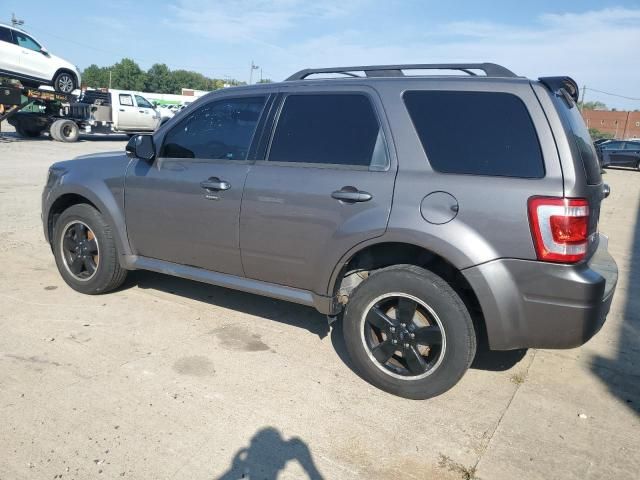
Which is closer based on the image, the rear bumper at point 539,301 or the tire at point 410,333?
the rear bumper at point 539,301

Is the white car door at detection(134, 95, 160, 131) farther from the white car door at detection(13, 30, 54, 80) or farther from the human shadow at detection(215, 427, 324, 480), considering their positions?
the human shadow at detection(215, 427, 324, 480)

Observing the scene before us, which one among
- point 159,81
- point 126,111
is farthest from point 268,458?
point 159,81

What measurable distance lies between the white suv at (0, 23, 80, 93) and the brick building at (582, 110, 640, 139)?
67.8 meters

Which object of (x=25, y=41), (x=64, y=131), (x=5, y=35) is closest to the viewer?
(x=5, y=35)

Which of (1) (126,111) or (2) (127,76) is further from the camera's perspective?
(2) (127,76)

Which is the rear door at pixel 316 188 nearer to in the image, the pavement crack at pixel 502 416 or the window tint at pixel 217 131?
the window tint at pixel 217 131

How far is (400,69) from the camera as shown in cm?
351

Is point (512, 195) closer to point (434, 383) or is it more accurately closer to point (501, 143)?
point (501, 143)

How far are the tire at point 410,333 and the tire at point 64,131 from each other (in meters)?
20.4

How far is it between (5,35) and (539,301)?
19.8m

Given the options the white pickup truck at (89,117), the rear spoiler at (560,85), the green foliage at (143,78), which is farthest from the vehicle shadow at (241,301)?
the green foliage at (143,78)

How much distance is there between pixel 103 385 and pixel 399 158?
2279 millimetres

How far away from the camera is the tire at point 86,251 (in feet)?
14.8

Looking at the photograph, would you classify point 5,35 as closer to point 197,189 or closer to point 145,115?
point 145,115
